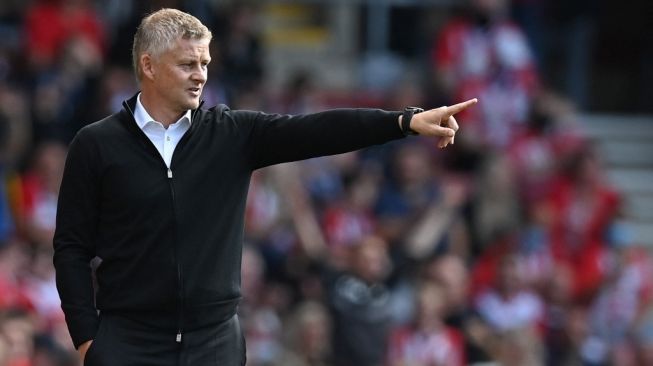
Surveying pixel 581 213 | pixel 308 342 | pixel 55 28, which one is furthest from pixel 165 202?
pixel 581 213

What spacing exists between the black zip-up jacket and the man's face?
120 millimetres

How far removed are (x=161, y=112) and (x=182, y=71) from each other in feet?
0.52

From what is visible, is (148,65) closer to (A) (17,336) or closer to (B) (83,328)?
(B) (83,328)

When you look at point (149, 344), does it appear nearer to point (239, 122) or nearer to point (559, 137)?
point (239, 122)

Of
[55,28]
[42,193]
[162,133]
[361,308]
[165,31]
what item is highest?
[165,31]

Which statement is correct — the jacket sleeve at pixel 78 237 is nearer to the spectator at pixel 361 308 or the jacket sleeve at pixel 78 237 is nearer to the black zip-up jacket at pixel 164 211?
the black zip-up jacket at pixel 164 211

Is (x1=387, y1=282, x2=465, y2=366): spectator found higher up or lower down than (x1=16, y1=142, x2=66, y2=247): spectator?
lower down

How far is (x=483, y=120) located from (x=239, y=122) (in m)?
6.93

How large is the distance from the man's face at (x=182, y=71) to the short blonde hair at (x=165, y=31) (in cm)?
2

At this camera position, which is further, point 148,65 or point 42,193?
point 42,193

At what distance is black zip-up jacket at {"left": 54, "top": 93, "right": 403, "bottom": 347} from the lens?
14.8 ft

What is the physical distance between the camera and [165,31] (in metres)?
4.50

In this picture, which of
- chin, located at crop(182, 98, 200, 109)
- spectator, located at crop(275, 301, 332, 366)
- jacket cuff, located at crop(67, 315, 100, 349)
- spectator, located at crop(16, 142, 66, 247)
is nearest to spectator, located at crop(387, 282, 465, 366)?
spectator, located at crop(275, 301, 332, 366)

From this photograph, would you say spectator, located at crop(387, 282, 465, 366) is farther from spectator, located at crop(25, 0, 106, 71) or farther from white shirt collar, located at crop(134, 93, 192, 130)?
white shirt collar, located at crop(134, 93, 192, 130)
